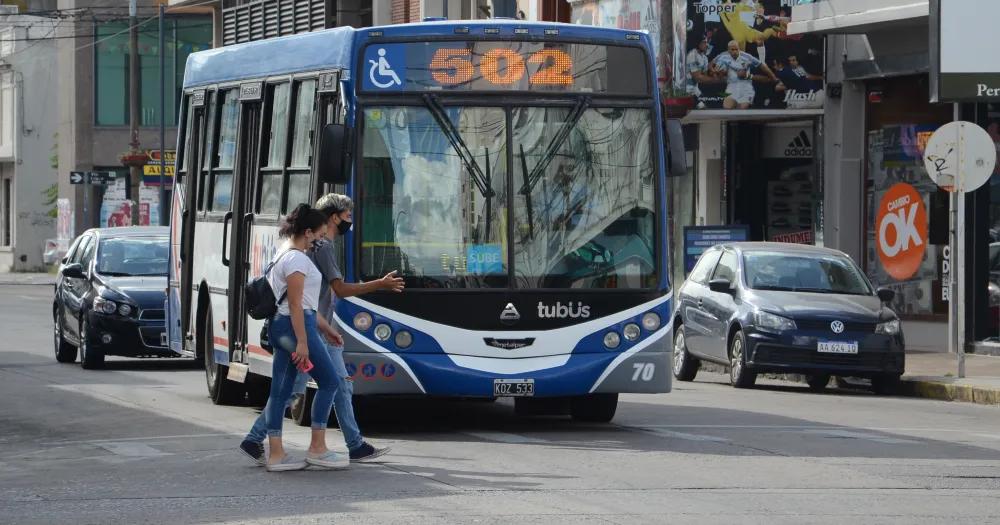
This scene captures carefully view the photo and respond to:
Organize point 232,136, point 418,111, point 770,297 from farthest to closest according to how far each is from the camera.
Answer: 1. point 770,297
2. point 232,136
3. point 418,111

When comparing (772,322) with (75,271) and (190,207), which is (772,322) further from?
(75,271)

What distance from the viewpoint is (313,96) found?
1501 centimetres

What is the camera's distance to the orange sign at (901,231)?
88.8 ft

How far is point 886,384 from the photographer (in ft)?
69.6

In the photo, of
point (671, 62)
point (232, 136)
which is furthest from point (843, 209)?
point (232, 136)

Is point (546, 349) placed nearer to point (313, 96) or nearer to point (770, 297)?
point (313, 96)

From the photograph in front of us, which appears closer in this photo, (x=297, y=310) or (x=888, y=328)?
(x=297, y=310)

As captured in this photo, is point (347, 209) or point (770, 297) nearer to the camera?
point (347, 209)

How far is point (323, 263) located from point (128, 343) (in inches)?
402

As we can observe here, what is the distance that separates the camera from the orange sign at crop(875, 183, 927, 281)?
88.8 ft

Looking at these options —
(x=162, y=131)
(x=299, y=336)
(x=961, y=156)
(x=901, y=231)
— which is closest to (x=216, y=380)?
(x=299, y=336)

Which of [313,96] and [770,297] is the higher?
[313,96]

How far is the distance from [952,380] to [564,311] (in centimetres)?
792

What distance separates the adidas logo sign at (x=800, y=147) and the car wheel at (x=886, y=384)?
357 inches
